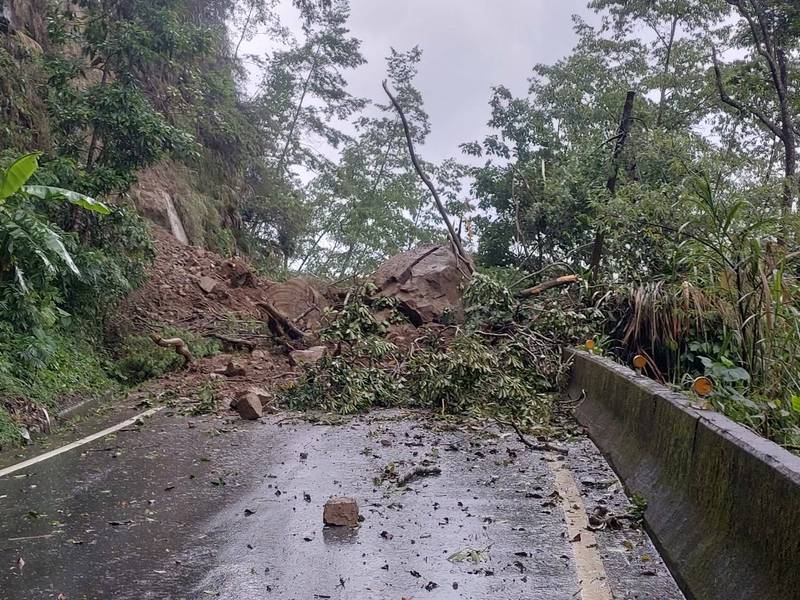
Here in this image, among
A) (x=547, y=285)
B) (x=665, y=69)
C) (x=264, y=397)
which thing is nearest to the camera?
(x=264, y=397)

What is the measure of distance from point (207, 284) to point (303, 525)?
16306 millimetres

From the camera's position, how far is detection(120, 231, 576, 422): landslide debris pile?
10.3 metres

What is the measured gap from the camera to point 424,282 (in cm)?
1602

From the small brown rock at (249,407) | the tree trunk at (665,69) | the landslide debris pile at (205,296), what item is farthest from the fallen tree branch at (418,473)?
the tree trunk at (665,69)

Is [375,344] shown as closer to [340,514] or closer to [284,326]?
[284,326]

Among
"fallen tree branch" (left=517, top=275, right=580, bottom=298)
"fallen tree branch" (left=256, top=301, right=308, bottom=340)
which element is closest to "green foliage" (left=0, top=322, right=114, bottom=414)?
"fallen tree branch" (left=256, top=301, right=308, bottom=340)

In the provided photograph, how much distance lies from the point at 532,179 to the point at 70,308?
39.0 feet

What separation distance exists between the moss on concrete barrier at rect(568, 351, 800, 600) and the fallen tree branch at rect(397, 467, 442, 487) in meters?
1.56

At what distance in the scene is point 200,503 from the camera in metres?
5.82

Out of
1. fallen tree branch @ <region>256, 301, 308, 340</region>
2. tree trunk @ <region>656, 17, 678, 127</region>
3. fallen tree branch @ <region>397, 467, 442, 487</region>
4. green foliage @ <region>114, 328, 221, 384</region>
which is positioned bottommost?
green foliage @ <region>114, 328, 221, 384</region>

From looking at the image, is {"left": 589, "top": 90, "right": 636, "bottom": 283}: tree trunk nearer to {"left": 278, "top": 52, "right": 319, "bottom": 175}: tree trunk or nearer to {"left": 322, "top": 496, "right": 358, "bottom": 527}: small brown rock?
{"left": 322, "top": 496, "right": 358, "bottom": 527}: small brown rock

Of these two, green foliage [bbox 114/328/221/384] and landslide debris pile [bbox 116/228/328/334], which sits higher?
landslide debris pile [bbox 116/228/328/334]

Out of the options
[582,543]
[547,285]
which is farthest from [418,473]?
[547,285]

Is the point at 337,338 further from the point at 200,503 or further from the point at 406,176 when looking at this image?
the point at 406,176
